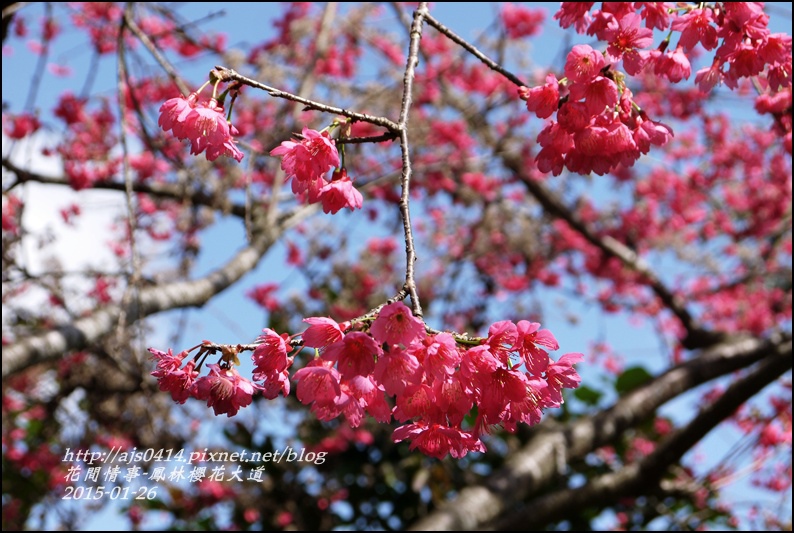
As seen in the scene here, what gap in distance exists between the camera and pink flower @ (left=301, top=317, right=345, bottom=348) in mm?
1213

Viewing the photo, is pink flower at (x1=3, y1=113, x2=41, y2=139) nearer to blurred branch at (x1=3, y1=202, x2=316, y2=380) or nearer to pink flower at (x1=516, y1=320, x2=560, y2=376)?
blurred branch at (x1=3, y1=202, x2=316, y2=380)

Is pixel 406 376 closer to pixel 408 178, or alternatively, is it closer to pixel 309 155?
pixel 408 178

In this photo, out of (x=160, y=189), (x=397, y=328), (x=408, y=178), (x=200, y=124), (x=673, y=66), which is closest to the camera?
(x=397, y=328)

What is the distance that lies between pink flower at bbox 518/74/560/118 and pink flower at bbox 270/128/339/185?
45 centimetres

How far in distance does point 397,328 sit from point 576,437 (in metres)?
3.69

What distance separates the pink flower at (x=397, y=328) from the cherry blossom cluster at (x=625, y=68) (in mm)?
688

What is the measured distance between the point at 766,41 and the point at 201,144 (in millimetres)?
1347

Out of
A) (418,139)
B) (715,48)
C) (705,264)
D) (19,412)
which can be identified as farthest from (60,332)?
(705,264)

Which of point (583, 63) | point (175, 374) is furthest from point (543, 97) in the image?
point (175, 374)

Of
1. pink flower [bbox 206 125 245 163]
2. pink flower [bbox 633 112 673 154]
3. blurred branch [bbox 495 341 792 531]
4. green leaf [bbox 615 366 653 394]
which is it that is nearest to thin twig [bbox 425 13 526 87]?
pink flower [bbox 633 112 673 154]

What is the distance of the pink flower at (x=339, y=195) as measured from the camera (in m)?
1.47

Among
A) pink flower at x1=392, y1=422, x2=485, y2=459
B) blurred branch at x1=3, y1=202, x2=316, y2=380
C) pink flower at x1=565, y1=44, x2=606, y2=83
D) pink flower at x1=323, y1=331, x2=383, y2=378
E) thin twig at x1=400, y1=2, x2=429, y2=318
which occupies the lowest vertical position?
pink flower at x1=392, y1=422, x2=485, y2=459

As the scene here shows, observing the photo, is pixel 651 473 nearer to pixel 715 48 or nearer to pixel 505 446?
pixel 505 446

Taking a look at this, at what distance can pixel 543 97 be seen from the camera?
162 cm
